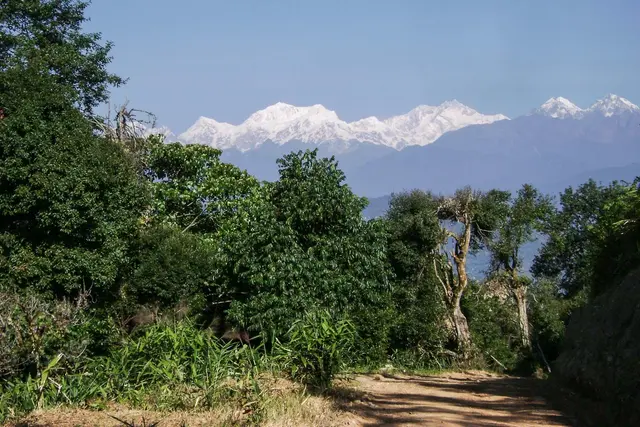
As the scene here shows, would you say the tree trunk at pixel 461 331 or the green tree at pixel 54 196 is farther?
the tree trunk at pixel 461 331

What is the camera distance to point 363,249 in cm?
1480

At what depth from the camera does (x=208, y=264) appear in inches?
685

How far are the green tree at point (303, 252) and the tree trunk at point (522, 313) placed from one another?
10.8 m

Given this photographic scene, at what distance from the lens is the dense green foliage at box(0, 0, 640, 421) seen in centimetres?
748

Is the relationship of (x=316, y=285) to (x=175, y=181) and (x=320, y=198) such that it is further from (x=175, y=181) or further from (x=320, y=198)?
(x=175, y=181)

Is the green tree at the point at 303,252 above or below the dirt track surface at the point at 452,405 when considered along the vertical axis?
above

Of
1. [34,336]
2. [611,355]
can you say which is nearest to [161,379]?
[34,336]

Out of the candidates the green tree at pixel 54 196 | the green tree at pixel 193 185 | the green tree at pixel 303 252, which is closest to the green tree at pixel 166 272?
the green tree at pixel 54 196

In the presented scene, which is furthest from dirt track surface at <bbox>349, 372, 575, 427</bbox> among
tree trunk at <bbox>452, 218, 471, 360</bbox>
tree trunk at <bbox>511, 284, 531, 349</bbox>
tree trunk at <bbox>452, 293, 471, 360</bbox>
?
tree trunk at <bbox>511, 284, 531, 349</bbox>

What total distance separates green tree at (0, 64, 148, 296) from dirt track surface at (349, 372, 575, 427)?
778 cm

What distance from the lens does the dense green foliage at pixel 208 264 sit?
7477 millimetres

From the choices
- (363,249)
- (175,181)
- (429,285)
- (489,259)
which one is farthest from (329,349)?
(489,259)

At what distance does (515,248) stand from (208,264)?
1287cm

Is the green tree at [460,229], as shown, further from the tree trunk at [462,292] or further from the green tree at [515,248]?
the green tree at [515,248]
